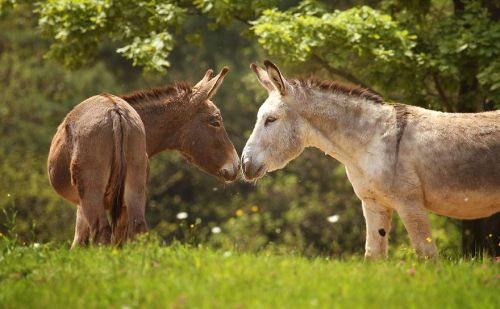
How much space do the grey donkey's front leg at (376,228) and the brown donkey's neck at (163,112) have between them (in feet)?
8.17

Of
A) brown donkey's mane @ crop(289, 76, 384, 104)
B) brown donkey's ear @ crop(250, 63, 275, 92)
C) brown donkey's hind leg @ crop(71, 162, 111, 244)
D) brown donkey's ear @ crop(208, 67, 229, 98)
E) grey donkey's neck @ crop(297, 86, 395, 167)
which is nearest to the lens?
brown donkey's hind leg @ crop(71, 162, 111, 244)

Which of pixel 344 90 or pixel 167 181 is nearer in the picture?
pixel 344 90

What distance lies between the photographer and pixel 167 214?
91.7 ft

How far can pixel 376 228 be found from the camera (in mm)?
8664

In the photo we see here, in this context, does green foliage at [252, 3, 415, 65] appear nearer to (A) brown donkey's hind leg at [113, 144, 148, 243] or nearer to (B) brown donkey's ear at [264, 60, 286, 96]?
(B) brown donkey's ear at [264, 60, 286, 96]

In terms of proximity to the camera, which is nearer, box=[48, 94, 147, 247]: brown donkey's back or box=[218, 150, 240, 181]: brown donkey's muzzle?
box=[48, 94, 147, 247]: brown donkey's back

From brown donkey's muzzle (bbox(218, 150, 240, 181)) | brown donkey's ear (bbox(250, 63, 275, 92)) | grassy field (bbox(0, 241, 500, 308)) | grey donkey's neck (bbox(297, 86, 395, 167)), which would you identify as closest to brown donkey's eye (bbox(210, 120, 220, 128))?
brown donkey's muzzle (bbox(218, 150, 240, 181))

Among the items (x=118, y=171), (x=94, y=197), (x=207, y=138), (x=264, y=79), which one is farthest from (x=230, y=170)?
(x=94, y=197)

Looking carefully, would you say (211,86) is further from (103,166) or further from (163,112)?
(103,166)

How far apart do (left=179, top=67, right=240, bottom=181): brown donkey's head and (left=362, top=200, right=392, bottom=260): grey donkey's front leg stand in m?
2.06

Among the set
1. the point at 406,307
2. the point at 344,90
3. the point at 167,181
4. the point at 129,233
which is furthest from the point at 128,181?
the point at 167,181

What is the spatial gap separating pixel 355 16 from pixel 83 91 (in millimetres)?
15535

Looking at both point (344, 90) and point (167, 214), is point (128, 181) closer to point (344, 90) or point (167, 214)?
point (344, 90)

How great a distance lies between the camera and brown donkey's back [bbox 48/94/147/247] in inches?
310
